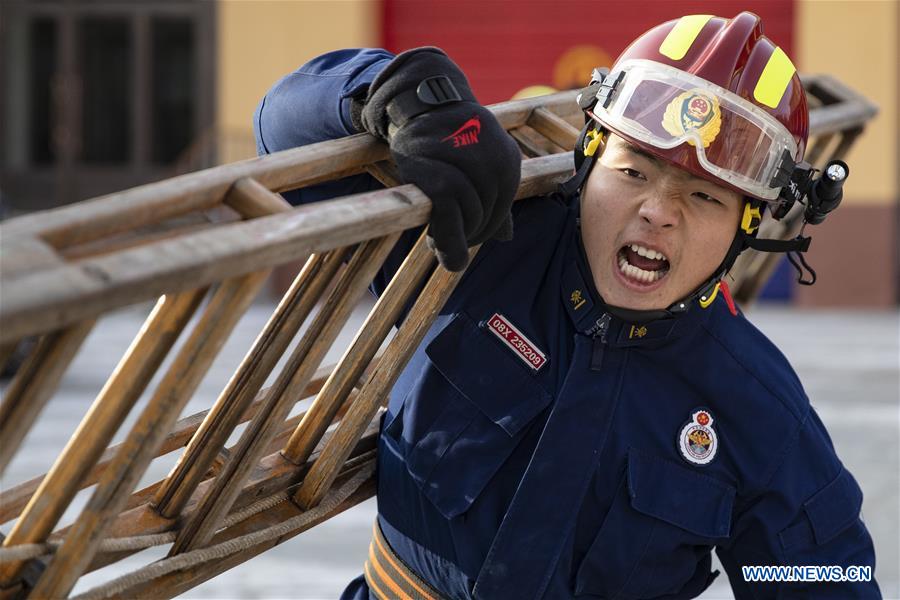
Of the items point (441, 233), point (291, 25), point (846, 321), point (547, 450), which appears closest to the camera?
point (441, 233)

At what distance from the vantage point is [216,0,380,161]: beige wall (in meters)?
13.9

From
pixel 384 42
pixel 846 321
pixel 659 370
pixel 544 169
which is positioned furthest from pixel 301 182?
pixel 384 42

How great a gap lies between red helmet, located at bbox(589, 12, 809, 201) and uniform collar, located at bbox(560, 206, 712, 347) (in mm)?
218

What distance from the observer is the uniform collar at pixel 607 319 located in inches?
82.8

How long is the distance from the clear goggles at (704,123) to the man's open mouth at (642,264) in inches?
6.2

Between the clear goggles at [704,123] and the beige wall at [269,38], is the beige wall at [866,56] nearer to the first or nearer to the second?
the beige wall at [269,38]

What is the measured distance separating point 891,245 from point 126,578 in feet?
42.1

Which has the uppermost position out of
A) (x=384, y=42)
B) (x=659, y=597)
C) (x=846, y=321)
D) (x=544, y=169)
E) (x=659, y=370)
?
(x=544, y=169)

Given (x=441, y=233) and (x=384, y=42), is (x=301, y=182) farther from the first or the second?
(x=384, y=42)

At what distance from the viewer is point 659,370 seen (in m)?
2.15

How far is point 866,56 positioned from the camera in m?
13.3

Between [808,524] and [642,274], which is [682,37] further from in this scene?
[808,524]

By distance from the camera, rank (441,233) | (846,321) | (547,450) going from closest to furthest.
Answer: (441,233), (547,450), (846,321)

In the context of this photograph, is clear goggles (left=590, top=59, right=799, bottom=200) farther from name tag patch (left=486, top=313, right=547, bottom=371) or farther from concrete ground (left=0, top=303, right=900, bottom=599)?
concrete ground (left=0, top=303, right=900, bottom=599)
